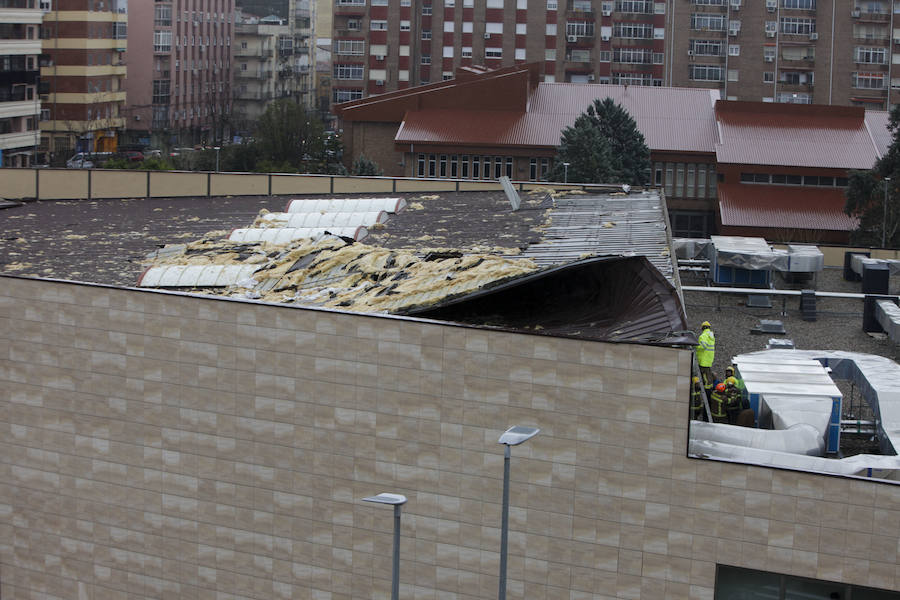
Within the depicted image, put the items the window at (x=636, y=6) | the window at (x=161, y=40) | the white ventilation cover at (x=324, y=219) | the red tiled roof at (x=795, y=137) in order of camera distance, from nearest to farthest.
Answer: the white ventilation cover at (x=324, y=219) → the red tiled roof at (x=795, y=137) → the window at (x=636, y=6) → the window at (x=161, y=40)

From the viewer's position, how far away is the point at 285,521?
22.7 meters

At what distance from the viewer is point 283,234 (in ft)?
112

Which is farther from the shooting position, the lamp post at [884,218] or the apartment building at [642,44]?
the apartment building at [642,44]

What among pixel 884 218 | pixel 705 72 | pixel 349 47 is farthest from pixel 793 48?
pixel 884 218

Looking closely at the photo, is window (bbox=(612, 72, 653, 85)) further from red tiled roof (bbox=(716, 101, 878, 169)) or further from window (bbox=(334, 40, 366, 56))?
red tiled roof (bbox=(716, 101, 878, 169))

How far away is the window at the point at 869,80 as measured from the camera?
122m

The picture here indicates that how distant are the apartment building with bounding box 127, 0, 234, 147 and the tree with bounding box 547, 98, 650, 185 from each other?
177 feet

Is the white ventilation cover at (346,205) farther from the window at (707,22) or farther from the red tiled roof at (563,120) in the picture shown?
the window at (707,22)

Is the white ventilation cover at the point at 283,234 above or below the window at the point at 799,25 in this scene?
below

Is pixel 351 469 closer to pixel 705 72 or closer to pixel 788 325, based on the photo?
pixel 788 325

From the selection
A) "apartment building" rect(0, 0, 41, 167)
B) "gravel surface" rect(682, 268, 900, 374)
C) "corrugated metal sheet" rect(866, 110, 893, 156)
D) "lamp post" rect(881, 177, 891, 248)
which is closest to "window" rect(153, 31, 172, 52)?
"apartment building" rect(0, 0, 41, 167)

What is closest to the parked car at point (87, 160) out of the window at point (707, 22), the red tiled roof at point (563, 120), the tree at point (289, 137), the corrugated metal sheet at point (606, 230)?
the tree at point (289, 137)

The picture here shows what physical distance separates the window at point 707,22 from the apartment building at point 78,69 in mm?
57140

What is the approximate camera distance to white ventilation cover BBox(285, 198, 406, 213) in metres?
39.2
